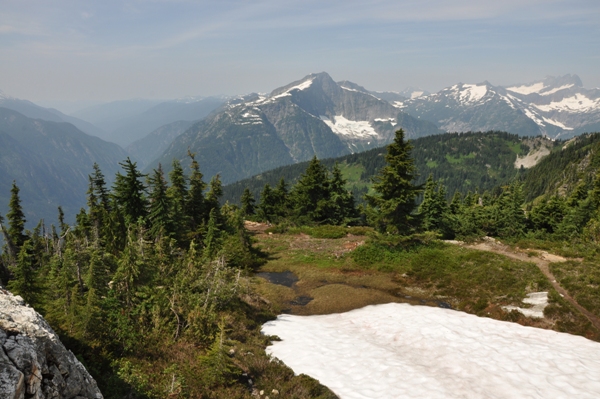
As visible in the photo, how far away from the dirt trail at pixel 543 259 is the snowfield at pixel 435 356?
149 inches

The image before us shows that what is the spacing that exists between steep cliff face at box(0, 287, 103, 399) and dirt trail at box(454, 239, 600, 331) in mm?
26315

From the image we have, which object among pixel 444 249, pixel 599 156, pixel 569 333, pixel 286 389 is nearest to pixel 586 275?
pixel 569 333

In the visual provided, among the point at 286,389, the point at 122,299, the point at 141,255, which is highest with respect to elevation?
the point at 141,255

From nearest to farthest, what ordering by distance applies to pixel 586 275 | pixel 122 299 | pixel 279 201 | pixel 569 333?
pixel 122 299
pixel 569 333
pixel 586 275
pixel 279 201

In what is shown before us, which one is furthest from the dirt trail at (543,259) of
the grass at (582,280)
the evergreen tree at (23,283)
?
the evergreen tree at (23,283)

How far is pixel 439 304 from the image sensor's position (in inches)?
969

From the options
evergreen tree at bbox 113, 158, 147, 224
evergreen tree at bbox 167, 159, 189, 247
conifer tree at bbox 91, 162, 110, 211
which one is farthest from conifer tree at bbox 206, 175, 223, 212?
conifer tree at bbox 91, 162, 110, 211

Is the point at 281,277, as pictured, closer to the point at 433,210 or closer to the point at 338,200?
the point at 338,200

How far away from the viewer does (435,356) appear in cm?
1630

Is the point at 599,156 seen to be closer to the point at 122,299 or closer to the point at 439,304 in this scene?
the point at 439,304

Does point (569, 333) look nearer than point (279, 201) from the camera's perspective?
Yes

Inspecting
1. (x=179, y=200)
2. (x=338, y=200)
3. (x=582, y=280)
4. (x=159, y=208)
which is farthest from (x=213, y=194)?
(x=582, y=280)

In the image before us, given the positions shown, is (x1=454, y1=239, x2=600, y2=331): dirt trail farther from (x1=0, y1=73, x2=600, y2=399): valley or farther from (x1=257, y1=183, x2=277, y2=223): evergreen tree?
(x1=257, y1=183, x2=277, y2=223): evergreen tree

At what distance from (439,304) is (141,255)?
71.0 ft
